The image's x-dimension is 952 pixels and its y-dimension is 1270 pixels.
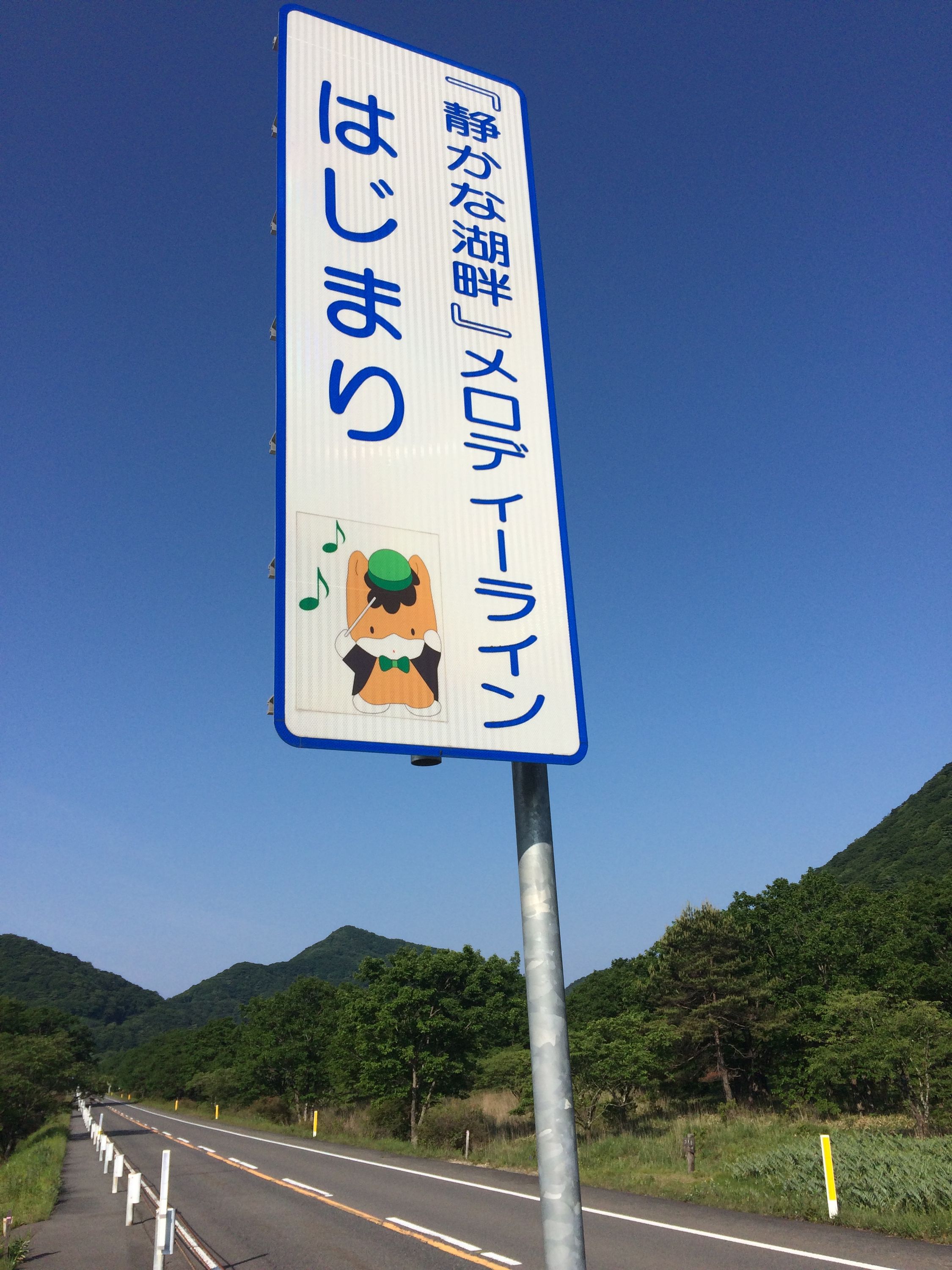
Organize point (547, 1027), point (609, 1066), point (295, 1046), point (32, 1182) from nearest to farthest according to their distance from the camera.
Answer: point (547, 1027)
point (32, 1182)
point (609, 1066)
point (295, 1046)

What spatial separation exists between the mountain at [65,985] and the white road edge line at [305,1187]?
149 meters

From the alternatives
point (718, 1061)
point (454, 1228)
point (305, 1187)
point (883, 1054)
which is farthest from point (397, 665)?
point (718, 1061)

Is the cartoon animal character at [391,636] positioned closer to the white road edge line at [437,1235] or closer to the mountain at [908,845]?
the white road edge line at [437,1235]

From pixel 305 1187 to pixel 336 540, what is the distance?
17.2m

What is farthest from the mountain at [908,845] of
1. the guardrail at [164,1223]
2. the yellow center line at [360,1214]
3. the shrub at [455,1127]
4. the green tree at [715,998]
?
the guardrail at [164,1223]

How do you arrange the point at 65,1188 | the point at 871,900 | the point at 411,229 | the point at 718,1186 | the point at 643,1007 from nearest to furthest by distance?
the point at 411,229 → the point at 718,1186 → the point at 65,1188 → the point at 643,1007 → the point at 871,900

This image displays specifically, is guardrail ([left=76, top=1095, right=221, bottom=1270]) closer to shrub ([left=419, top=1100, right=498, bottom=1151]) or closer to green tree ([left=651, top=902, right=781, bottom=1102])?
shrub ([left=419, top=1100, right=498, bottom=1151])

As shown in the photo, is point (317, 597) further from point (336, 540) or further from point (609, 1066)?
point (609, 1066)

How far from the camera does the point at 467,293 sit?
137 inches

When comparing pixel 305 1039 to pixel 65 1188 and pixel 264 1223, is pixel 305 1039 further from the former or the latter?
pixel 264 1223

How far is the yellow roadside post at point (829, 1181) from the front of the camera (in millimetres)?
9477

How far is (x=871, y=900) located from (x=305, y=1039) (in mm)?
29736

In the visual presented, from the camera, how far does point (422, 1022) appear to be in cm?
2445

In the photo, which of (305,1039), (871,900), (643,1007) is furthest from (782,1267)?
(305,1039)
